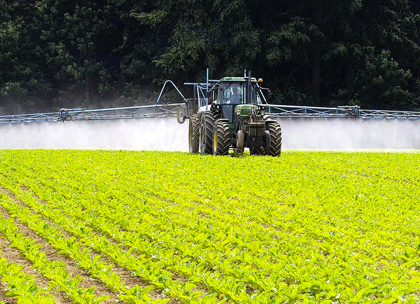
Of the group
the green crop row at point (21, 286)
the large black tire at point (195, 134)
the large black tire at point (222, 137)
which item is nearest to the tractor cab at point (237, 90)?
the large black tire at point (222, 137)

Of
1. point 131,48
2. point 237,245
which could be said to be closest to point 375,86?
point 131,48

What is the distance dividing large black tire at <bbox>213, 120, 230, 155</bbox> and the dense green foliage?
21.2m

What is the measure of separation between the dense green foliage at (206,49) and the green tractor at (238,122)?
64.9 feet

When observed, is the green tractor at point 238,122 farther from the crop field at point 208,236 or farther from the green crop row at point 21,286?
the green crop row at point 21,286

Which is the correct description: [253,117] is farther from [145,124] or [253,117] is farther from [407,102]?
[407,102]

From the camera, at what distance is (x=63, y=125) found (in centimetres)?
3706

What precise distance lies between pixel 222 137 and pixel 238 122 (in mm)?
974

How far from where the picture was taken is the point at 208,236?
374 inches

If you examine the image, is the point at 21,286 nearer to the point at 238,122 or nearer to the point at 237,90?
the point at 238,122

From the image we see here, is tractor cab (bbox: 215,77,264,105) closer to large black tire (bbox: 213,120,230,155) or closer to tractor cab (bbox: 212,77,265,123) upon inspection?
tractor cab (bbox: 212,77,265,123)

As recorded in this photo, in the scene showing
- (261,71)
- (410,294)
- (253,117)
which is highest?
(261,71)

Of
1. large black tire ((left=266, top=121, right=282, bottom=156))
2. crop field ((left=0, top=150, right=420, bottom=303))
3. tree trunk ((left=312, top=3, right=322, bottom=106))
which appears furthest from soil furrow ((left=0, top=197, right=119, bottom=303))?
tree trunk ((left=312, top=3, right=322, bottom=106))

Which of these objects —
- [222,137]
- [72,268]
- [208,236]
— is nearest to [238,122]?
[222,137]

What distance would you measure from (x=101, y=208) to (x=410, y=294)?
621cm
